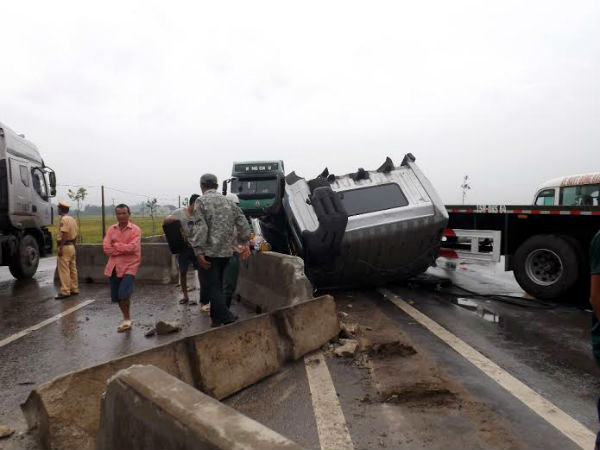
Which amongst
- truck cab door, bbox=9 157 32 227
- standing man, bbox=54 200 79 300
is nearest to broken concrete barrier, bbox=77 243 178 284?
truck cab door, bbox=9 157 32 227

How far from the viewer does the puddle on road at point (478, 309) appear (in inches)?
242

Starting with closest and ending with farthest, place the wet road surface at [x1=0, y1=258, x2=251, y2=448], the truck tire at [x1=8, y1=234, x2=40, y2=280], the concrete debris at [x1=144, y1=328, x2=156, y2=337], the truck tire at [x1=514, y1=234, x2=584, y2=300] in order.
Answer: the wet road surface at [x1=0, y1=258, x2=251, y2=448] < the concrete debris at [x1=144, y1=328, x2=156, y2=337] < the truck tire at [x1=514, y1=234, x2=584, y2=300] < the truck tire at [x1=8, y1=234, x2=40, y2=280]

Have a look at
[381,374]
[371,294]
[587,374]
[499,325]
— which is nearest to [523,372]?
[587,374]

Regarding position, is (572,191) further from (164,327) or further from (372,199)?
(164,327)

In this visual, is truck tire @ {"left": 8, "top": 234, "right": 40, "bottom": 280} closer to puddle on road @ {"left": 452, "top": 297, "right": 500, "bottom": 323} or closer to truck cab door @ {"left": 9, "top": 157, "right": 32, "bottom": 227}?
truck cab door @ {"left": 9, "top": 157, "right": 32, "bottom": 227}

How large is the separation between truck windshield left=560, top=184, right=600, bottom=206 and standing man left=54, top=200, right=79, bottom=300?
9.64 metres

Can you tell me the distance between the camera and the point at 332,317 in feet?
16.1

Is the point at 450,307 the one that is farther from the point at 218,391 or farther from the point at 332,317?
the point at 218,391

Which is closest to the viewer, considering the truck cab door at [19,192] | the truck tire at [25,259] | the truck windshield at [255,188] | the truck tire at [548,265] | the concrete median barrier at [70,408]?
the concrete median barrier at [70,408]

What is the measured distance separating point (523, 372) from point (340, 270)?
3.43m

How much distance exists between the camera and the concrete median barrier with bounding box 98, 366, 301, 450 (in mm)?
1686

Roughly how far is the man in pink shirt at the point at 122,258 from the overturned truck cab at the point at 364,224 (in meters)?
2.44

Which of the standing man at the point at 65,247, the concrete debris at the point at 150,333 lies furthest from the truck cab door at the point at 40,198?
the concrete debris at the point at 150,333

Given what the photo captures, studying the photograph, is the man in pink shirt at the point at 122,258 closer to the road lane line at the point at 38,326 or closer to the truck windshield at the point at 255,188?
the road lane line at the point at 38,326
